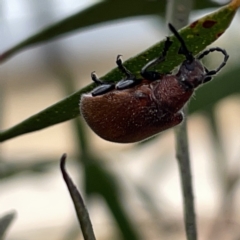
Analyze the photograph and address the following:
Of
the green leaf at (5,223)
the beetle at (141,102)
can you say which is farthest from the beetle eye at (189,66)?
the green leaf at (5,223)

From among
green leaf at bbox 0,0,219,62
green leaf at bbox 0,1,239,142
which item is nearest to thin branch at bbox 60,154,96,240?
green leaf at bbox 0,1,239,142

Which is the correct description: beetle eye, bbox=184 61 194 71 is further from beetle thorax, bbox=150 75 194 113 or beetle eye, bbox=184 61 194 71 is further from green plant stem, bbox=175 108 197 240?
green plant stem, bbox=175 108 197 240

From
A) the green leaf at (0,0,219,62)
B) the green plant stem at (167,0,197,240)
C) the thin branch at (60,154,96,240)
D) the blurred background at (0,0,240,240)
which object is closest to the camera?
the thin branch at (60,154,96,240)

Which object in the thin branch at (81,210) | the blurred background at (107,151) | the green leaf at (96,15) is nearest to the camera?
the thin branch at (81,210)

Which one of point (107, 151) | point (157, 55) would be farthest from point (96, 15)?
point (107, 151)

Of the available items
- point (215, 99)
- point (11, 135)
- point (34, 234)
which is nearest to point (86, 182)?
point (215, 99)

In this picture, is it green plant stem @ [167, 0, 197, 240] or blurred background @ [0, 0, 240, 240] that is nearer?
green plant stem @ [167, 0, 197, 240]

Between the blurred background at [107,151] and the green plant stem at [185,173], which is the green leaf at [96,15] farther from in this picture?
the green plant stem at [185,173]
